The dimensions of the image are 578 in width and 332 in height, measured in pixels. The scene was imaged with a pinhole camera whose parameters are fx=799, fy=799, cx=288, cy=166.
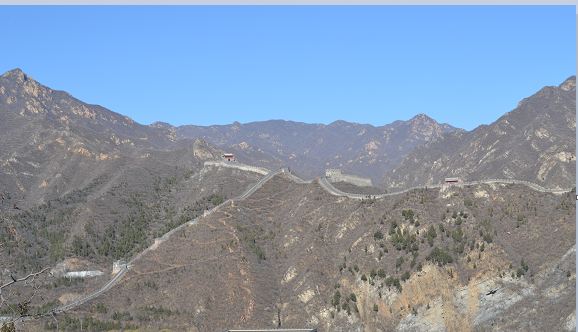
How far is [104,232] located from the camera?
145 m

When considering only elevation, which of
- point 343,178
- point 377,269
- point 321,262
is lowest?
point 377,269

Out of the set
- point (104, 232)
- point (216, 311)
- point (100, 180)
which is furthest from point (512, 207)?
point (100, 180)

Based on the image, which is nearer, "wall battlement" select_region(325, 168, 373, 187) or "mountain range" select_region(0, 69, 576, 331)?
"mountain range" select_region(0, 69, 576, 331)

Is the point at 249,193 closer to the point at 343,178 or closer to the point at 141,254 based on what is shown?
the point at 343,178

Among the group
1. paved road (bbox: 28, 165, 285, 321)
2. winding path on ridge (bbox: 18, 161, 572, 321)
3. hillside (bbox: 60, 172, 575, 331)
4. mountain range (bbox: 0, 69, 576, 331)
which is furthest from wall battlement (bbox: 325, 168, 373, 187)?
hillside (bbox: 60, 172, 575, 331)

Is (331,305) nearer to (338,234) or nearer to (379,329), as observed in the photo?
(379,329)

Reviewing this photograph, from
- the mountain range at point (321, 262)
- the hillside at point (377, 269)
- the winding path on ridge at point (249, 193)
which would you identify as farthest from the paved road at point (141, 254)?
the hillside at point (377, 269)

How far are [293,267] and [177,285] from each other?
1732 cm

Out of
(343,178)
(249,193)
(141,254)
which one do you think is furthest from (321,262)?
(343,178)

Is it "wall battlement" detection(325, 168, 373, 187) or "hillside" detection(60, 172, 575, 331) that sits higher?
"wall battlement" detection(325, 168, 373, 187)

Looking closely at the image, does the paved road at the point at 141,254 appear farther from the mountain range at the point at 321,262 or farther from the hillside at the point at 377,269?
the hillside at the point at 377,269

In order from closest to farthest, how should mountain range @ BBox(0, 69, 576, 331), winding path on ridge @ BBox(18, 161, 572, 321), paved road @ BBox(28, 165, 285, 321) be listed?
mountain range @ BBox(0, 69, 576, 331)
paved road @ BBox(28, 165, 285, 321)
winding path on ridge @ BBox(18, 161, 572, 321)

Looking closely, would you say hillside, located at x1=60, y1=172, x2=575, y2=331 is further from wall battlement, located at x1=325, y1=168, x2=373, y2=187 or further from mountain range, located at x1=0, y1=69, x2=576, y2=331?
wall battlement, located at x1=325, y1=168, x2=373, y2=187

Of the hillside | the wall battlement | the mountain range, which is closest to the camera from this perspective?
the hillside
